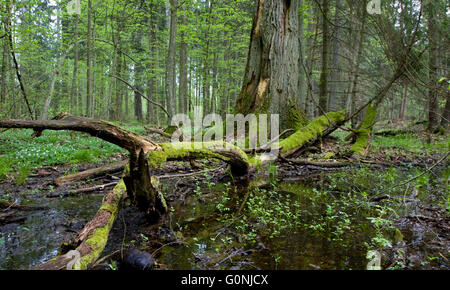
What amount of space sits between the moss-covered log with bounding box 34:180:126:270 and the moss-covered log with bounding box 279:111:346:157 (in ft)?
15.1

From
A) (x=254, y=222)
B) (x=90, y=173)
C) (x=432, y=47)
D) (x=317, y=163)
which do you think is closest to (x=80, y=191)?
(x=90, y=173)

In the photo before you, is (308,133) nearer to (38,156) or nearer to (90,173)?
(90,173)

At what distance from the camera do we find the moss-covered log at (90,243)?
188 centimetres

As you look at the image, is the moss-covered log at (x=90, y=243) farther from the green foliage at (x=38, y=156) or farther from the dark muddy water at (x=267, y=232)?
the green foliage at (x=38, y=156)

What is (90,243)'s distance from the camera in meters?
2.26

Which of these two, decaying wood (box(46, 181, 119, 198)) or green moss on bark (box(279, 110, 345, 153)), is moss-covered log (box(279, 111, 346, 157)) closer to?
green moss on bark (box(279, 110, 345, 153))

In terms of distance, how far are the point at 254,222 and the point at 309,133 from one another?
4.69 metres

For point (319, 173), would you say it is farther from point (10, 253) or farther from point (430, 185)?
point (10, 253)

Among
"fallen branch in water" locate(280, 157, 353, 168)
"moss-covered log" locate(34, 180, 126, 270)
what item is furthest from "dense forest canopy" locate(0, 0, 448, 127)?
"moss-covered log" locate(34, 180, 126, 270)

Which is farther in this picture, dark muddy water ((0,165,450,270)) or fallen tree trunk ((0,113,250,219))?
fallen tree trunk ((0,113,250,219))

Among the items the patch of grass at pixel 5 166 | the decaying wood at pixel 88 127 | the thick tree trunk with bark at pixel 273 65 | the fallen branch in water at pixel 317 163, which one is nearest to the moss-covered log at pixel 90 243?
the decaying wood at pixel 88 127

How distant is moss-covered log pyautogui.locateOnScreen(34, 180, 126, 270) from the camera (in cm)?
188

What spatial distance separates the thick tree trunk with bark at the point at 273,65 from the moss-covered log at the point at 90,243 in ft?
16.9

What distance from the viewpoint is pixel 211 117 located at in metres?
22.0
